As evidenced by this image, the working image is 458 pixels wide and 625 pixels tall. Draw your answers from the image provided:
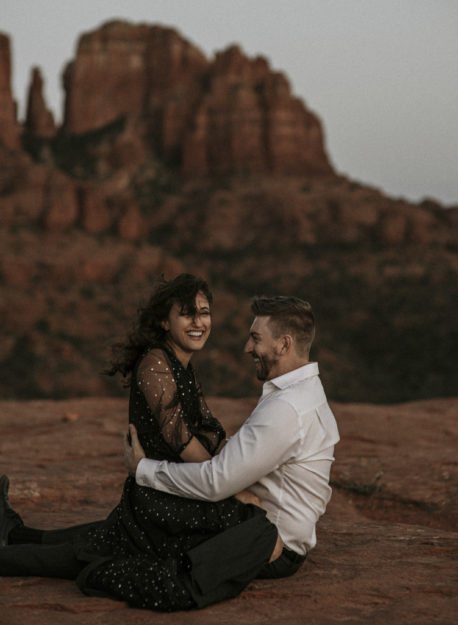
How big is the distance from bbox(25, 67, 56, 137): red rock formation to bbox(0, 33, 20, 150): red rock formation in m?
8.32

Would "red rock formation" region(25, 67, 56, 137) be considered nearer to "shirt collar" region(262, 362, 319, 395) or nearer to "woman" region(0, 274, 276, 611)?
"woman" region(0, 274, 276, 611)

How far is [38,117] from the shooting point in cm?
6819

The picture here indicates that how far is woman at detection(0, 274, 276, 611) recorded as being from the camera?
3.10 m

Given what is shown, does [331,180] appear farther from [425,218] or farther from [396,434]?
[396,434]

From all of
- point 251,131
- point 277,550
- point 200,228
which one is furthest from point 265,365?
point 251,131

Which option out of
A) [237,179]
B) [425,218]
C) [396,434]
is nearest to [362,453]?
[396,434]

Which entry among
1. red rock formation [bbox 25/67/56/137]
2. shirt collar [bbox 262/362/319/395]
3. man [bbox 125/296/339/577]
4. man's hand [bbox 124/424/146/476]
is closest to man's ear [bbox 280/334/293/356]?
man [bbox 125/296/339/577]

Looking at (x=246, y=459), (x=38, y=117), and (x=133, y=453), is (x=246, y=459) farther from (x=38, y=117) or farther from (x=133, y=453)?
(x=38, y=117)

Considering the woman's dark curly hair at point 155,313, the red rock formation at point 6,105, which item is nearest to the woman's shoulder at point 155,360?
the woman's dark curly hair at point 155,313

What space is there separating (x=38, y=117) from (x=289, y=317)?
71310 mm

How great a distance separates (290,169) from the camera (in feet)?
199

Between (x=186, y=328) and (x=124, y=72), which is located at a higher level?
(x=124, y=72)

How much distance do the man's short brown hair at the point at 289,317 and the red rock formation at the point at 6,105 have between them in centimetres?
5149

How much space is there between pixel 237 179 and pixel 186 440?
5568cm
